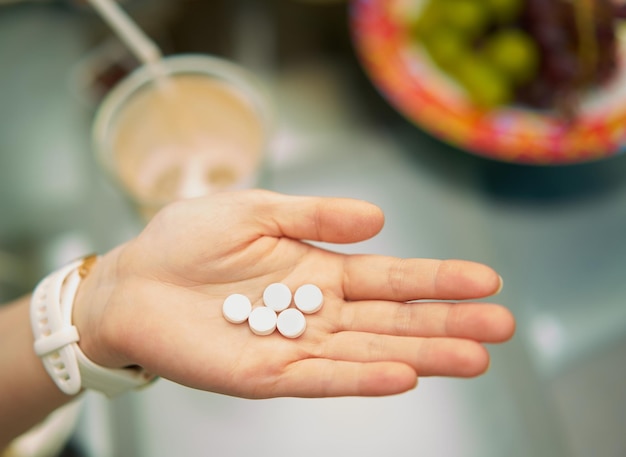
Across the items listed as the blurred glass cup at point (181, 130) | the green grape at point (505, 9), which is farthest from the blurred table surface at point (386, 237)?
the green grape at point (505, 9)

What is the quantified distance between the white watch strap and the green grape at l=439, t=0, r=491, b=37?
0.53 metres

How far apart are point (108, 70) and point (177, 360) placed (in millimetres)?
545

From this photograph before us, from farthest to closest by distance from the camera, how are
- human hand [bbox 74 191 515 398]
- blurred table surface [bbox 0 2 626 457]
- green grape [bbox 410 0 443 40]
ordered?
green grape [bbox 410 0 443 40] → blurred table surface [bbox 0 2 626 457] → human hand [bbox 74 191 515 398]

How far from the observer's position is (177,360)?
1.56 ft

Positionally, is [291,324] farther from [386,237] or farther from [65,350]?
[386,237]

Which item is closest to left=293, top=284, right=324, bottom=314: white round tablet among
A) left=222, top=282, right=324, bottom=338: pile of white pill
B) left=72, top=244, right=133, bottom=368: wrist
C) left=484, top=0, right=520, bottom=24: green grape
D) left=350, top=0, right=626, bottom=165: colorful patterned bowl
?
left=222, top=282, right=324, bottom=338: pile of white pill

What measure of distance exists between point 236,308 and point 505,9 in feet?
1.60

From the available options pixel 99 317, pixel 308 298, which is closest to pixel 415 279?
pixel 308 298

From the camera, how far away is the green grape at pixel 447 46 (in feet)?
2.45

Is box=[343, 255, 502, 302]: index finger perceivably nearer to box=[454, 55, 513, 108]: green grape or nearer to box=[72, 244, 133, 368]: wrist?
box=[72, 244, 133, 368]: wrist

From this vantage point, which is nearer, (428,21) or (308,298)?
(308,298)

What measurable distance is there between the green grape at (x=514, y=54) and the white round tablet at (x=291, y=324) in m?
0.42

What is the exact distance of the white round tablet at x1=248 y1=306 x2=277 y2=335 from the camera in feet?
1.63

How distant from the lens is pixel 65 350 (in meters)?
0.52
